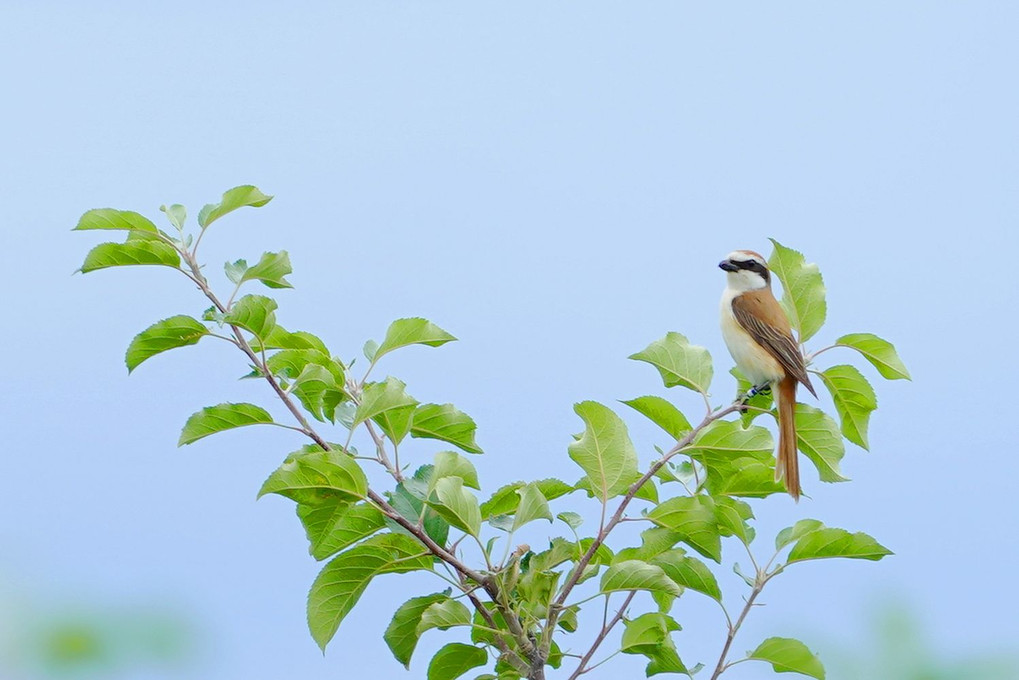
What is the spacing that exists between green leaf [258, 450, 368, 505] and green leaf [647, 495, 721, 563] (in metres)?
0.91

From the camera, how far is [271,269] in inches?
118

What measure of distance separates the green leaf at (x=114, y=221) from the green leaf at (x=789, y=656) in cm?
227

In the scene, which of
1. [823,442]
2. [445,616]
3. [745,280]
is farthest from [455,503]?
[745,280]

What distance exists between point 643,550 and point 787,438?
2.17 ft

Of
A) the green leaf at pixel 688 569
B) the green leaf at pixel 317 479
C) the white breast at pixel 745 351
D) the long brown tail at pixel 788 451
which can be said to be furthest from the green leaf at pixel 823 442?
the green leaf at pixel 317 479

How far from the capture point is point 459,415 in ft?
10.2

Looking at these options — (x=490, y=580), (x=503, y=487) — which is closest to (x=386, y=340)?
(x=503, y=487)

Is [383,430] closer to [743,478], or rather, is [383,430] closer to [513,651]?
[513,651]

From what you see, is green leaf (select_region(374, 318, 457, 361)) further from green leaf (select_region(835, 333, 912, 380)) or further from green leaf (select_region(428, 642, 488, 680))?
green leaf (select_region(835, 333, 912, 380))

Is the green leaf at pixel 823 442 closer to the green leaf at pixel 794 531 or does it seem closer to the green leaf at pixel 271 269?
the green leaf at pixel 794 531

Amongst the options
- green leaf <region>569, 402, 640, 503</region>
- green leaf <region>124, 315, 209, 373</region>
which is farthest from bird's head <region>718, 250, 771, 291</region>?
green leaf <region>124, 315, 209, 373</region>

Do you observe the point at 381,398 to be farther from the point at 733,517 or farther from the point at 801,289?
the point at 801,289

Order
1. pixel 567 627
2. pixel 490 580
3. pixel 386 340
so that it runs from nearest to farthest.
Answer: pixel 490 580, pixel 567 627, pixel 386 340

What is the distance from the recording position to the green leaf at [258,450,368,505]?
8.63 feet
